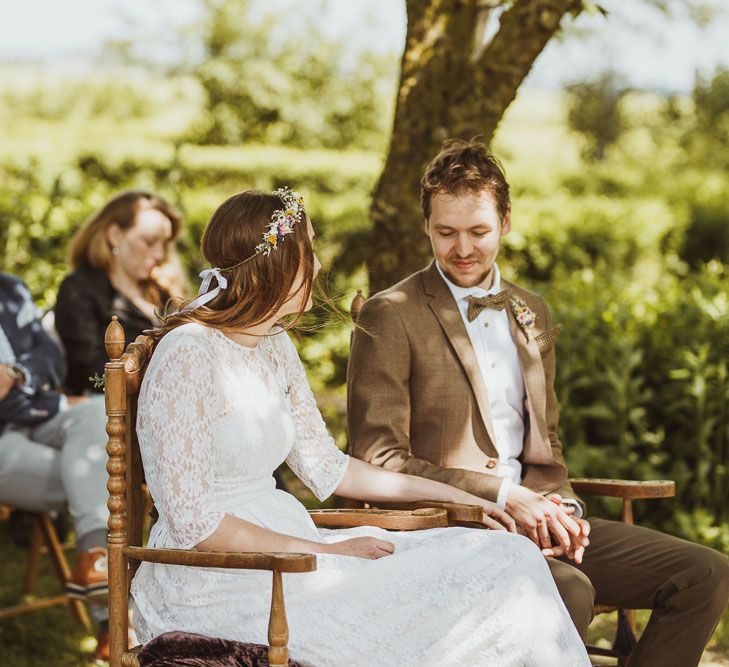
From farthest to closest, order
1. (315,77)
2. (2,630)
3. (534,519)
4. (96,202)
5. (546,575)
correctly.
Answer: (315,77) < (96,202) < (2,630) < (534,519) < (546,575)

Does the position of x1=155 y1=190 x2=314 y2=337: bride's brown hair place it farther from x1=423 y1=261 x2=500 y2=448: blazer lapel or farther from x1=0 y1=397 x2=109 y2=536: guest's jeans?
x1=0 y1=397 x2=109 y2=536: guest's jeans

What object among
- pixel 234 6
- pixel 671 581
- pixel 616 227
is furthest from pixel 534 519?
pixel 234 6

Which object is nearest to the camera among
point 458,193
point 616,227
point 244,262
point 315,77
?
point 244,262

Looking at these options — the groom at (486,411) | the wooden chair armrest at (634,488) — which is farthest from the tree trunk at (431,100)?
the wooden chair armrest at (634,488)

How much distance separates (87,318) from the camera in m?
4.66

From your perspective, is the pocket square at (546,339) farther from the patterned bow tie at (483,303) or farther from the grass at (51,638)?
the grass at (51,638)

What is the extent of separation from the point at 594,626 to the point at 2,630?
8.10 feet

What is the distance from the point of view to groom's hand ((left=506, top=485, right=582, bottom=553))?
2.97m

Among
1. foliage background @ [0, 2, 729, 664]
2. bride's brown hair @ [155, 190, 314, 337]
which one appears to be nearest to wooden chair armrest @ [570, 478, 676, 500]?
foliage background @ [0, 2, 729, 664]

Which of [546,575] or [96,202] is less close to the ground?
[96,202]

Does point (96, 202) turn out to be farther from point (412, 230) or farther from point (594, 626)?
point (594, 626)

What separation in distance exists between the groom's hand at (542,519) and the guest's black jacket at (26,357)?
2.14 meters

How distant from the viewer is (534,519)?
2975 millimetres

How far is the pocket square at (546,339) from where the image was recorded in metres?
3.40
